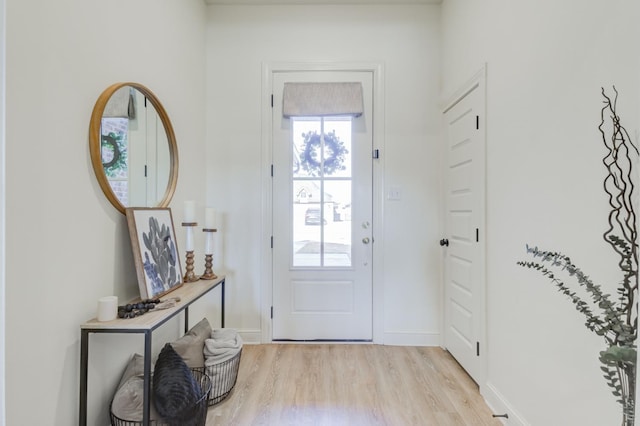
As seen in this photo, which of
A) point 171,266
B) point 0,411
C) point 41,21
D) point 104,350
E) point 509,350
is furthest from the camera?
point 171,266

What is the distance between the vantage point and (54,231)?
3.97 ft

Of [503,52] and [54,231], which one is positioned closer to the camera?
[54,231]

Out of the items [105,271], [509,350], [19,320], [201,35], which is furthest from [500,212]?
[201,35]

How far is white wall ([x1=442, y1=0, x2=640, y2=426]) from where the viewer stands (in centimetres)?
114

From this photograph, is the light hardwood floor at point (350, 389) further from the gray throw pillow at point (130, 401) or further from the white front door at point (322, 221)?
the gray throw pillow at point (130, 401)

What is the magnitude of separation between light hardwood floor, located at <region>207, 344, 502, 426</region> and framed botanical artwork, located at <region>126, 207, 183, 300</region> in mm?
780

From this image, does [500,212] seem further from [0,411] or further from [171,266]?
[0,411]

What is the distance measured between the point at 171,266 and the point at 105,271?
390 millimetres

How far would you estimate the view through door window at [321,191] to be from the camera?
2715 mm

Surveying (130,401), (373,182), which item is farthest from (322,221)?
(130,401)

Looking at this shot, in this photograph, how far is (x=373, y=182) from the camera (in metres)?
2.71

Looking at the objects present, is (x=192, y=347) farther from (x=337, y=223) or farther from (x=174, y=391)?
(x=337, y=223)

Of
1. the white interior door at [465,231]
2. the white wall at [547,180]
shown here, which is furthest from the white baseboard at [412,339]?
the white wall at [547,180]

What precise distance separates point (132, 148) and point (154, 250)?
55 centimetres
